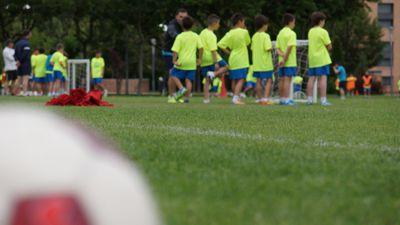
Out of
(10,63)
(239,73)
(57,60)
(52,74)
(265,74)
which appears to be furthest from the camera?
(52,74)

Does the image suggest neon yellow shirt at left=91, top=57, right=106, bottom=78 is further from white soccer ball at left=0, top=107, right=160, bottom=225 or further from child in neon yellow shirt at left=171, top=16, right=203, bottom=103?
white soccer ball at left=0, top=107, right=160, bottom=225

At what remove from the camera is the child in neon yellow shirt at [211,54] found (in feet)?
59.9

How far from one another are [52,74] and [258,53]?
15.5 m

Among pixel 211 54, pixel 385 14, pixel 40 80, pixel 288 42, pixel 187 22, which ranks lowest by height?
pixel 40 80

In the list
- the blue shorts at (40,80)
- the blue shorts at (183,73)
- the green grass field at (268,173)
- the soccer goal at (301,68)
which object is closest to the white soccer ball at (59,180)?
the green grass field at (268,173)

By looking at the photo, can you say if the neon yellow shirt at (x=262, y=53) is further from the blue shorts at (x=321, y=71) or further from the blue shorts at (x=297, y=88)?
the blue shorts at (x=297, y=88)

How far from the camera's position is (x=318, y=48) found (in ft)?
57.8

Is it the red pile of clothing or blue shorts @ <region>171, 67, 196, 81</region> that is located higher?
blue shorts @ <region>171, 67, 196, 81</region>

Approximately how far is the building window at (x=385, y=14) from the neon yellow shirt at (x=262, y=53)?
6996 cm

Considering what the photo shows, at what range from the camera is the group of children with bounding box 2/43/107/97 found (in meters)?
30.9

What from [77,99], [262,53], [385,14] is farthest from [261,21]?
[385,14]

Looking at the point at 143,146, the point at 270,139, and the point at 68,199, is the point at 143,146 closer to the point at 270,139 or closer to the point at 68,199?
the point at 270,139

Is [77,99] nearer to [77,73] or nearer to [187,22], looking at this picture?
[187,22]

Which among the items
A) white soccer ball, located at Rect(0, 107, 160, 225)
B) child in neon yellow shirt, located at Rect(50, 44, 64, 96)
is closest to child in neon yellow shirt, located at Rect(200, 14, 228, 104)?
child in neon yellow shirt, located at Rect(50, 44, 64, 96)
